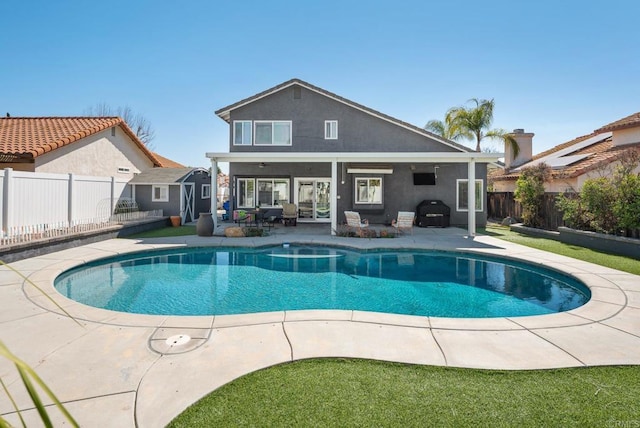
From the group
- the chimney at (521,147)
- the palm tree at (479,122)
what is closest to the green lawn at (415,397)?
the palm tree at (479,122)

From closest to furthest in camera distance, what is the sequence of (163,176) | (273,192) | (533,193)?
(533,193)
(273,192)
(163,176)

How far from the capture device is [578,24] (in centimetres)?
1456

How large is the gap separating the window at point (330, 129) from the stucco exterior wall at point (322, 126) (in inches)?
6.8

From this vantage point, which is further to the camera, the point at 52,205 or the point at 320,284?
the point at 52,205

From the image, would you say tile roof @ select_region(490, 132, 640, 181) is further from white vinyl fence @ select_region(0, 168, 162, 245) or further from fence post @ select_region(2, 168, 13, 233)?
fence post @ select_region(2, 168, 13, 233)

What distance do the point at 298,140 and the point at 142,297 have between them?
12995 mm

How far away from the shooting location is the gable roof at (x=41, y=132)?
14.1 meters

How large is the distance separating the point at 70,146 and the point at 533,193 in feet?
71.3

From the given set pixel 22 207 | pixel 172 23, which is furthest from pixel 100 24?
pixel 22 207

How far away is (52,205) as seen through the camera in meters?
12.9

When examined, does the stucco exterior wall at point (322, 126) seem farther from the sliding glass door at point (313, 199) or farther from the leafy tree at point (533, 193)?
the leafy tree at point (533, 193)

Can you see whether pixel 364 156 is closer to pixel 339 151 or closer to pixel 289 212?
pixel 339 151

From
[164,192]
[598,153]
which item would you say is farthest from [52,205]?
[598,153]

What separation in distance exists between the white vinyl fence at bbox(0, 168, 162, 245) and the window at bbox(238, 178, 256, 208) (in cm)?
519
